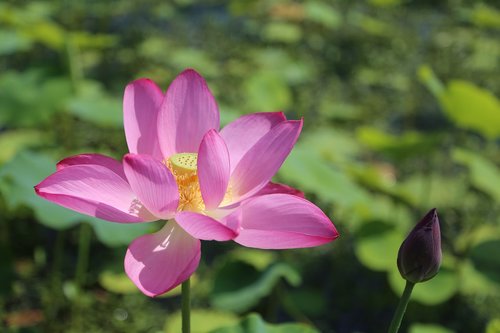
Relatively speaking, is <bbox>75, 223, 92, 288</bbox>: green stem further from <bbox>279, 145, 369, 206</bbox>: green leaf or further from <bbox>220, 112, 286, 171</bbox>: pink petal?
<bbox>220, 112, 286, 171</bbox>: pink petal

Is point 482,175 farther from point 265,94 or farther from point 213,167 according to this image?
point 213,167

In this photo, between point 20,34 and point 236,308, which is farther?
point 20,34

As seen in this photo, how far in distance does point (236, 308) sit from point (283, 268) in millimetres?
129

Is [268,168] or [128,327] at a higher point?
[268,168]

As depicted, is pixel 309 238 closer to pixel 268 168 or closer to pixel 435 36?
pixel 268 168

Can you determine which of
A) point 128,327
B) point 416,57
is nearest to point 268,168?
point 128,327

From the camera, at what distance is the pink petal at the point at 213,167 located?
678 millimetres

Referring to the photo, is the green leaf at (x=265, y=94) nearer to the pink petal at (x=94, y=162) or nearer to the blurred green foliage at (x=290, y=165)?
the blurred green foliage at (x=290, y=165)

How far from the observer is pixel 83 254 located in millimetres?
1527

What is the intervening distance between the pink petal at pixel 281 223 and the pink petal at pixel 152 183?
6cm

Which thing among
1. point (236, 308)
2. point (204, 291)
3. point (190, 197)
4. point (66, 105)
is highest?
point (190, 197)

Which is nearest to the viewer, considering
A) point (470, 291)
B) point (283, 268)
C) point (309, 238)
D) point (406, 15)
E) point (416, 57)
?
point (309, 238)

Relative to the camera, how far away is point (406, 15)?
4.10 meters

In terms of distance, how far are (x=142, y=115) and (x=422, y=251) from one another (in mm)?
352
